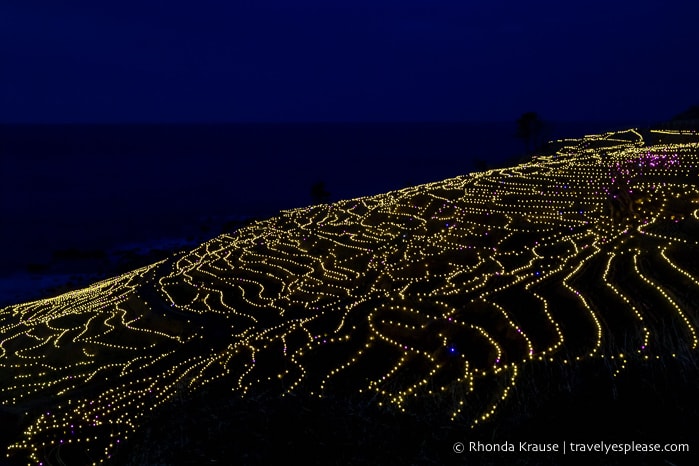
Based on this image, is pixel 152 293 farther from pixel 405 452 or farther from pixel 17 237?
pixel 17 237

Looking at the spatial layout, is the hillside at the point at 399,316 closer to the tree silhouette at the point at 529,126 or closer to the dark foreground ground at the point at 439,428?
the dark foreground ground at the point at 439,428

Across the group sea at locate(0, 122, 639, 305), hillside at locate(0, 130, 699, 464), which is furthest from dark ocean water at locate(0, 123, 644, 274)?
hillside at locate(0, 130, 699, 464)

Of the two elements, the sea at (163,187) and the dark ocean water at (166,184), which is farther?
the dark ocean water at (166,184)

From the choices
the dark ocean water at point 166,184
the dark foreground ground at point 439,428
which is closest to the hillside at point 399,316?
the dark foreground ground at point 439,428

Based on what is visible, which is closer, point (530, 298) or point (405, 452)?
point (405, 452)

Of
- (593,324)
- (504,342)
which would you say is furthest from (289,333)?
(593,324)

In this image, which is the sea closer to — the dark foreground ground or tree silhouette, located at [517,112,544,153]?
tree silhouette, located at [517,112,544,153]
